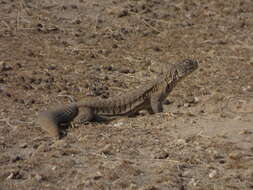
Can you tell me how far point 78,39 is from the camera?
14016 millimetres

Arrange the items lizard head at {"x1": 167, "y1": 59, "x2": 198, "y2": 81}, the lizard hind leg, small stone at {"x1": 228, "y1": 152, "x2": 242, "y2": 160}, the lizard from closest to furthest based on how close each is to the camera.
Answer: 1. small stone at {"x1": 228, "y1": 152, "x2": 242, "y2": 160}
2. the lizard
3. the lizard hind leg
4. lizard head at {"x1": 167, "y1": 59, "x2": 198, "y2": 81}

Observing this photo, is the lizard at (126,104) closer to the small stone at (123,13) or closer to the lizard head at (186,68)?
the lizard head at (186,68)

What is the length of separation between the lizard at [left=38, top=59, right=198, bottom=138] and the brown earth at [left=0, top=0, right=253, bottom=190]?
0.18m

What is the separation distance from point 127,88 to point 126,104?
885mm

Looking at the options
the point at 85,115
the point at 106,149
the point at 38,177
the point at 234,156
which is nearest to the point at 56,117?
the point at 85,115

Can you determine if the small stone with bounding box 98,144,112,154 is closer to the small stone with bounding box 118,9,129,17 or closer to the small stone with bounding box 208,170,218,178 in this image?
the small stone with bounding box 208,170,218,178

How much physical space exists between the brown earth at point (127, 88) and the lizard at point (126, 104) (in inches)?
7.1

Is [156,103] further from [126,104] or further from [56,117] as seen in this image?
[56,117]

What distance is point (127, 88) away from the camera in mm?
11625

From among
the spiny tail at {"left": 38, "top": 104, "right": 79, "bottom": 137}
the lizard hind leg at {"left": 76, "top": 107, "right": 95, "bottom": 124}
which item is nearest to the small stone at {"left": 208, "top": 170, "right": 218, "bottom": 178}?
the spiny tail at {"left": 38, "top": 104, "right": 79, "bottom": 137}

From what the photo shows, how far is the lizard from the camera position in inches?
377

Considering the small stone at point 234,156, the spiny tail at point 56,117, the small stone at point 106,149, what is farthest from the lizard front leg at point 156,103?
the small stone at point 234,156

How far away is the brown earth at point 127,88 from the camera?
7.79 meters

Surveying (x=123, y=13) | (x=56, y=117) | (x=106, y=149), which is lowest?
(x=106, y=149)
